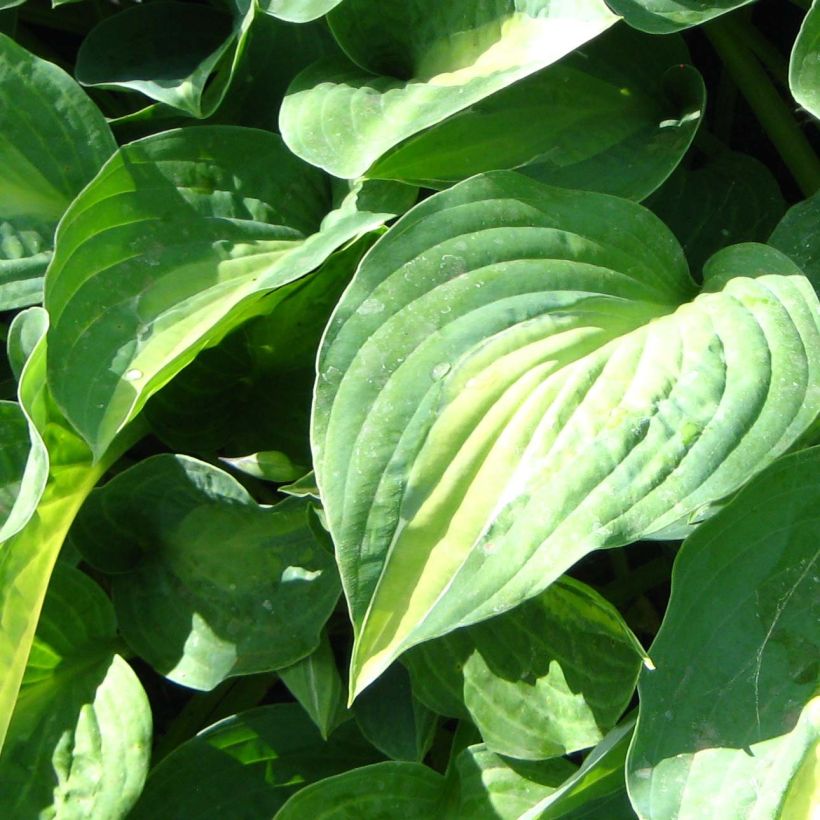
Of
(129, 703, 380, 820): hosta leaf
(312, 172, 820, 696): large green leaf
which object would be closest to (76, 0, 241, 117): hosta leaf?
(312, 172, 820, 696): large green leaf

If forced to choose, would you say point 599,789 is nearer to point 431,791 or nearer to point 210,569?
point 431,791

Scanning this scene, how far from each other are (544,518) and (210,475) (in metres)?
0.39

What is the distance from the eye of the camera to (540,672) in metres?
0.97

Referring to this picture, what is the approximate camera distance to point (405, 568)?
29.5 inches

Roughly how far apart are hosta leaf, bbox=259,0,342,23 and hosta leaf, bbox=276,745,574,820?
2.15ft

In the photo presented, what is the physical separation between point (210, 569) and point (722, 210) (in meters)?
0.64

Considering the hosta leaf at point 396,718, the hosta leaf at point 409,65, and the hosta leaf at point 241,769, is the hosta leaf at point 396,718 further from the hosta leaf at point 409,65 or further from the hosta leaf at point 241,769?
the hosta leaf at point 409,65

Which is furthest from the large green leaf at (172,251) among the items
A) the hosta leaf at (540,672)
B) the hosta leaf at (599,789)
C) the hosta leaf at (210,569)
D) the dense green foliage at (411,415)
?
the hosta leaf at (599,789)

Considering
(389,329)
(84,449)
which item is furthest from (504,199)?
(84,449)

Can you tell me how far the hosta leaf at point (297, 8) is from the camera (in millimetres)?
932

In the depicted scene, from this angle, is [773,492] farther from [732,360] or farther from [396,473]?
[396,473]

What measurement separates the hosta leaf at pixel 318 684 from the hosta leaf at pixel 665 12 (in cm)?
61

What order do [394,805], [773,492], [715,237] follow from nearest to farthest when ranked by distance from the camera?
[773,492]
[394,805]
[715,237]

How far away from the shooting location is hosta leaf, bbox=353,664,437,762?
41.2 inches
